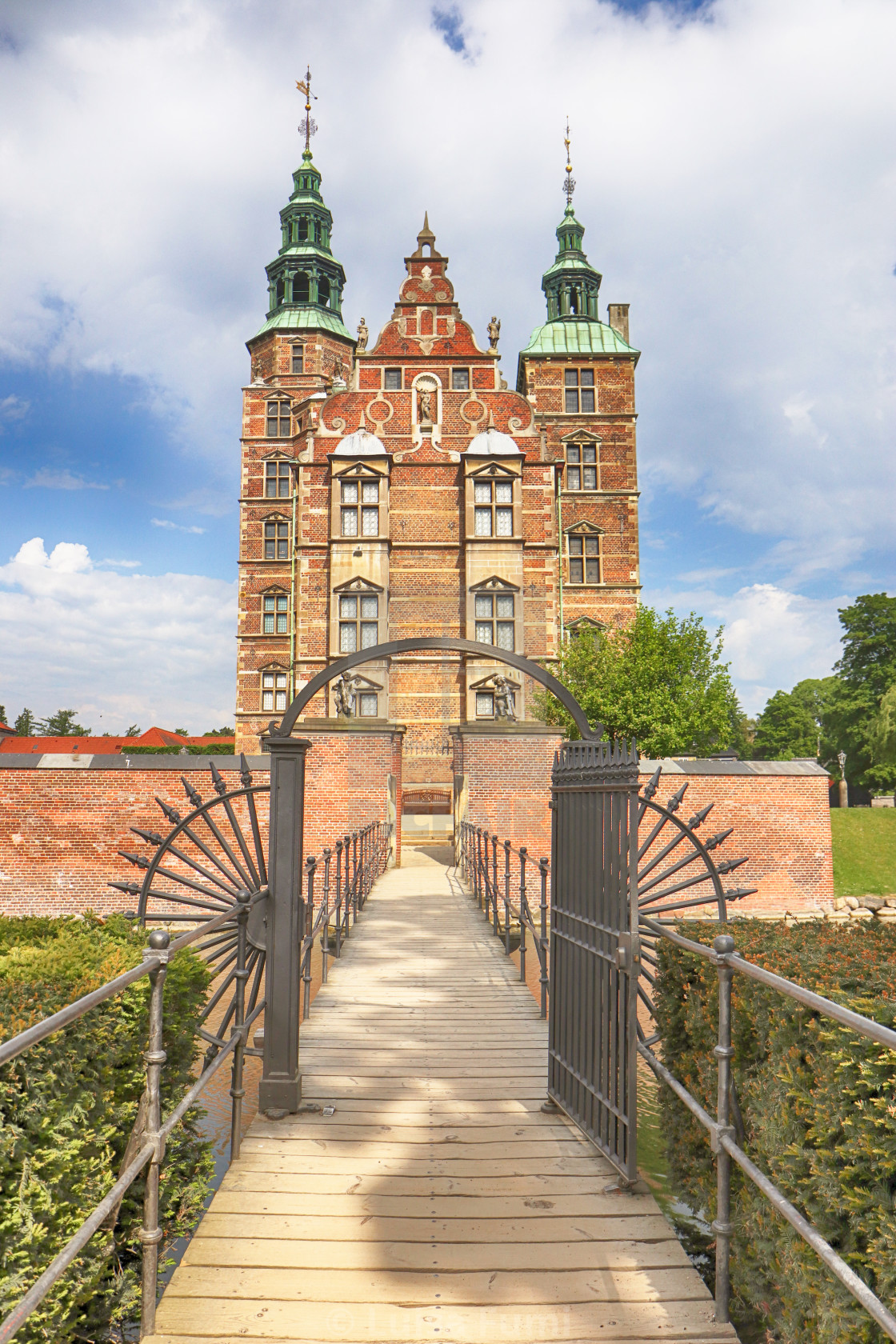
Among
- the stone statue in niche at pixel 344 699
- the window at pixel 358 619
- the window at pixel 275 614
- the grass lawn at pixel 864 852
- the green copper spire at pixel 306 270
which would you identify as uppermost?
the green copper spire at pixel 306 270

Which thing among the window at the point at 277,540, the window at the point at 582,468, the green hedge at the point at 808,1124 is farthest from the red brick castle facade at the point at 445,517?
the green hedge at the point at 808,1124

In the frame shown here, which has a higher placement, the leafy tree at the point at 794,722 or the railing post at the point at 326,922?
the leafy tree at the point at 794,722

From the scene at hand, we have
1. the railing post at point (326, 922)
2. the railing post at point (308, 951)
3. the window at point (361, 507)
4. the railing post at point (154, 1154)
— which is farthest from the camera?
the window at point (361, 507)

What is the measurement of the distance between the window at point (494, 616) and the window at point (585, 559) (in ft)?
13.8

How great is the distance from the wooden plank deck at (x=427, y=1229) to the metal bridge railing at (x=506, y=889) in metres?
1.29

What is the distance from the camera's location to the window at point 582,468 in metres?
27.4

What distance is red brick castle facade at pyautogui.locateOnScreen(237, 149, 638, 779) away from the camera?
23406mm

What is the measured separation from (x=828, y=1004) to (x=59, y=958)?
2719mm

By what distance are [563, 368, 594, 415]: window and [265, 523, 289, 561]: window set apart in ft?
35.0

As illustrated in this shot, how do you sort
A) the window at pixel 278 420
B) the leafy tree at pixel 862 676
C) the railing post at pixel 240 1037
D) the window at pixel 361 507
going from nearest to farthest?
the railing post at pixel 240 1037 → the window at pixel 361 507 → the window at pixel 278 420 → the leafy tree at pixel 862 676

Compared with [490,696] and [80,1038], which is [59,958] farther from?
[490,696]

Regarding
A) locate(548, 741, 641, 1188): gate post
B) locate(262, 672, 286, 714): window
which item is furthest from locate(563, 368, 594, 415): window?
locate(548, 741, 641, 1188): gate post

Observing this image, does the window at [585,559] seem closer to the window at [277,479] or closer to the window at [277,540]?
the window at [277,540]

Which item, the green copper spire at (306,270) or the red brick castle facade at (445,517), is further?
the green copper spire at (306,270)
